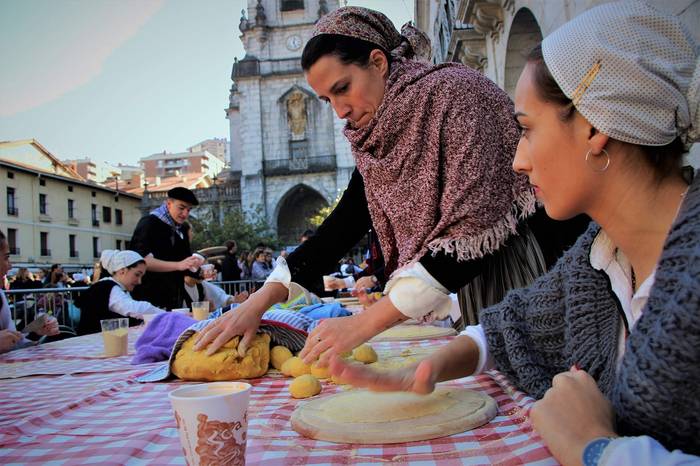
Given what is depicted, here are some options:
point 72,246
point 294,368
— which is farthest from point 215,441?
A: point 72,246

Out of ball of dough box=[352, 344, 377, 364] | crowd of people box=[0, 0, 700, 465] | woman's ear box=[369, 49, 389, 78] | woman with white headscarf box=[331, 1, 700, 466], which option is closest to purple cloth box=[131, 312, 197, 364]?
crowd of people box=[0, 0, 700, 465]

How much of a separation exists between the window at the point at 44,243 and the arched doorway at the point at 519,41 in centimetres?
3338

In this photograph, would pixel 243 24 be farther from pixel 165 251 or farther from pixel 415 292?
pixel 415 292

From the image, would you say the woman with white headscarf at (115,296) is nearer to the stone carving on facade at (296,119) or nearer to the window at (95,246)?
the stone carving on facade at (296,119)

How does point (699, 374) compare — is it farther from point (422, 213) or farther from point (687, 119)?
point (422, 213)

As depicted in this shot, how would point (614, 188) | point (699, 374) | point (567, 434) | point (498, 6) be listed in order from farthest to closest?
point (498, 6) → point (614, 188) → point (567, 434) → point (699, 374)

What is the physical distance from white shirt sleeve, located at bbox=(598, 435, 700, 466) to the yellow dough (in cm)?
151

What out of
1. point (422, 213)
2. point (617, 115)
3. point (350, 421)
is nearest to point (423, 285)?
point (422, 213)

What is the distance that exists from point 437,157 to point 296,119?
115 feet

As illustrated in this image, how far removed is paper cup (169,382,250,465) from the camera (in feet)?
3.01

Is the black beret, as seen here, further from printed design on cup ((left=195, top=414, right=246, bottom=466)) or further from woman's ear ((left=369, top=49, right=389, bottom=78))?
printed design on cup ((left=195, top=414, right=246, bottom=466))

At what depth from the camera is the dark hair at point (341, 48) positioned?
1.96 m

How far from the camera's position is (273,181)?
115 ft

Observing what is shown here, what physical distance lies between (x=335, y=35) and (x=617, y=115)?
1200 mm
